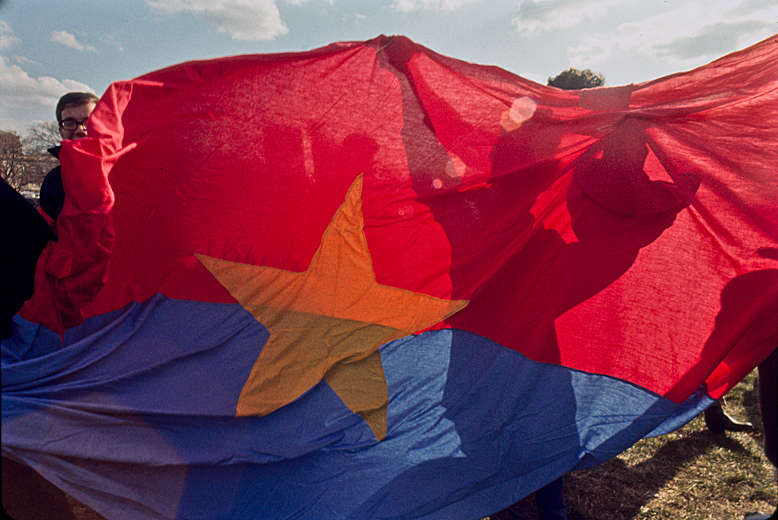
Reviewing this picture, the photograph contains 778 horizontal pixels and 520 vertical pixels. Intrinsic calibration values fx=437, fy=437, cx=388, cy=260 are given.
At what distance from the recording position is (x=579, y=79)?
11.3 ft

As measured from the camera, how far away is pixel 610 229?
2.33 metres

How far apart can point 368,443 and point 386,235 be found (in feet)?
3.48

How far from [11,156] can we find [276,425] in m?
28.1

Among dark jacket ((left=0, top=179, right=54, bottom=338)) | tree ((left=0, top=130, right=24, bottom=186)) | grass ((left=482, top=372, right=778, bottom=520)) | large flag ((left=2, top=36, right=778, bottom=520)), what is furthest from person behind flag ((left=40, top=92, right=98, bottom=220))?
tree ((left=0, top=130, right=24, bottom=186))

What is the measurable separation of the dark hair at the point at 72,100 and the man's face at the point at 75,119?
15 millimetres

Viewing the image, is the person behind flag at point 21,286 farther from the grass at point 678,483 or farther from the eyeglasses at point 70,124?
the eyeglasses at point 70,124

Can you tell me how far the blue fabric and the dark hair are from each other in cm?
129

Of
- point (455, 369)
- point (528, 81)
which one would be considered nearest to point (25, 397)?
point (455, 369)

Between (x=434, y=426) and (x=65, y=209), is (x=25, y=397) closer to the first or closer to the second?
(x=65, y=209)

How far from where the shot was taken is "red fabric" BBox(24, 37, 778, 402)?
224cm

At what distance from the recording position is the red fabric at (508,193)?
2.24 meters

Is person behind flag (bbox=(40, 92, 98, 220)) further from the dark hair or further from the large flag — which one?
the large flag

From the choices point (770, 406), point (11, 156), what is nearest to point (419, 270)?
point (770, 406)

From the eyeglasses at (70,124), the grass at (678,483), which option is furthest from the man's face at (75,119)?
the grass at (678,483)
